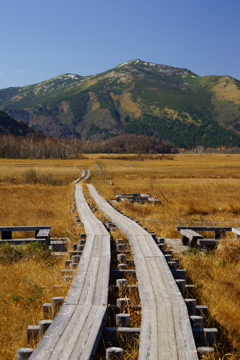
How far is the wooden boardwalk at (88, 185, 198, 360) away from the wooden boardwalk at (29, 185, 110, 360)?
20.4 inches

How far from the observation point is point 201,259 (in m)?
8.93

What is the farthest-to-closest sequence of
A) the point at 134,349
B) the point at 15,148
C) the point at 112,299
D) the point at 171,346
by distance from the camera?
the point at 15,148 < the point at 112,299 < the point at 134,349 < the point at 171,346

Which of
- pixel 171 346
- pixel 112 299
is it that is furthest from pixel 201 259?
pixel 171 346

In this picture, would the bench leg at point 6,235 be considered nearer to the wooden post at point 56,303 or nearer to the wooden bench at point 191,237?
the wooden bench at point 191,237

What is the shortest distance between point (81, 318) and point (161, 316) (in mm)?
946

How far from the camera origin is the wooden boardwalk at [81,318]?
356 centimetres

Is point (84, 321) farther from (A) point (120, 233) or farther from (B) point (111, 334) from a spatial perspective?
(A) point (120, 233)

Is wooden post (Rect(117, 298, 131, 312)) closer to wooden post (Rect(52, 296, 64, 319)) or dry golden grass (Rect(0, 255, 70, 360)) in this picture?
wooden post (Rect(52, 296, 64, 319))

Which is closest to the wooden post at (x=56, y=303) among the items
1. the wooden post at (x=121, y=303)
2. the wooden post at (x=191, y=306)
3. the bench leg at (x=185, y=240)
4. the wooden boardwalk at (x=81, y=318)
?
the wooden boardwalk at (x=81, y=318)

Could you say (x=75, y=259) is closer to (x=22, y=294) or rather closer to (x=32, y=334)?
(x=22, y=294)

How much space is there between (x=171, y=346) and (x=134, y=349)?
1.63ft

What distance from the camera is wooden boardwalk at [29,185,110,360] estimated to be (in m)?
3.56

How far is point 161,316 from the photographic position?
4.38m

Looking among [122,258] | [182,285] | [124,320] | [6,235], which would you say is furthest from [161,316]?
[6,235]
